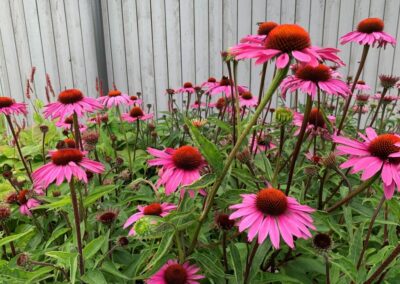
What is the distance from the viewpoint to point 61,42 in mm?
3061

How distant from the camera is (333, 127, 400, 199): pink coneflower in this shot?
55 cm

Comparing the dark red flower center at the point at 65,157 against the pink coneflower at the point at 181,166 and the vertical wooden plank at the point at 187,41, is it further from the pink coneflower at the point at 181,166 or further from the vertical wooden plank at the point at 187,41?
the vertical wooden plank at the point at 187,41

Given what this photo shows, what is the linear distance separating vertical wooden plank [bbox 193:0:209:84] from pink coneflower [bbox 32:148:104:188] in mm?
2295

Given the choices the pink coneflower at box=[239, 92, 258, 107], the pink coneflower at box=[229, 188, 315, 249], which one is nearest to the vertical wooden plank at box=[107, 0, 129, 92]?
the pink coneflower at box=[239, 92, 258, 107]

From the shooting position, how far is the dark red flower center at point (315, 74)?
74 cm

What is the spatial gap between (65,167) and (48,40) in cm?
268

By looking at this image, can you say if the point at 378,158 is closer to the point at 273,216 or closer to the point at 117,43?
the point at 273,216

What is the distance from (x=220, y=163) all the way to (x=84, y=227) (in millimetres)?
417

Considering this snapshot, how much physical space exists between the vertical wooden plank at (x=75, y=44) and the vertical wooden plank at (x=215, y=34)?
103 cm

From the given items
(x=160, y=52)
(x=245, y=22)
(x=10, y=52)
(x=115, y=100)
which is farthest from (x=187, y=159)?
(x=10, y=52)

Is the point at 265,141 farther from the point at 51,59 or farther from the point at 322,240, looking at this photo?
the point at 51,59

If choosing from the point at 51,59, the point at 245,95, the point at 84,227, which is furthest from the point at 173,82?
the point at 84,227

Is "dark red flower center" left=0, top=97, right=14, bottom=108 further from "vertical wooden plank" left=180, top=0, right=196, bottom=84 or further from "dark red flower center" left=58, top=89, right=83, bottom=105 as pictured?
"vertical wooden plank" left=180, top=0, right=196, bottom=84

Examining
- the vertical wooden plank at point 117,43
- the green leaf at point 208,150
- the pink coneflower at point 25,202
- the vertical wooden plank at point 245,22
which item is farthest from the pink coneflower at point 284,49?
the vertical wooden plank at point 117,43
